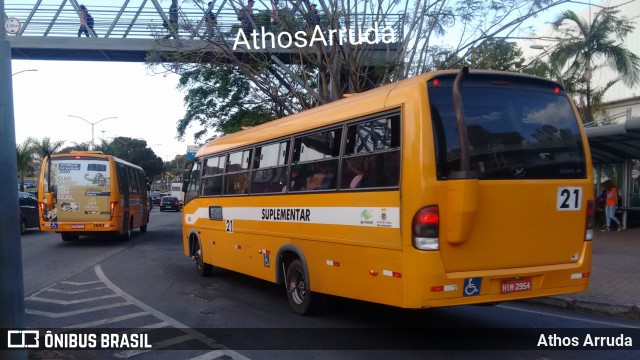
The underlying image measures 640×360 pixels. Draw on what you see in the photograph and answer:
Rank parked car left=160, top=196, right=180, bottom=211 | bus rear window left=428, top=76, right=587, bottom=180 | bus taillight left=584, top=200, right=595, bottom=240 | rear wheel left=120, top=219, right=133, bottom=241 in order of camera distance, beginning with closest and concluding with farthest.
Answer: bus rear window left=428, top=76, right=587, bottom=180 < bus taillight left=584, top=200, right=595, bottom=240 < rear wheel left=120, top=219, right=133, bottom=241 < parked car left=160, top=196, right=180, bottom=211

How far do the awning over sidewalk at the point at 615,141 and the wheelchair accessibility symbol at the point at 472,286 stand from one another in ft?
34.5

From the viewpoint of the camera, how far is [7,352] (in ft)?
17.0

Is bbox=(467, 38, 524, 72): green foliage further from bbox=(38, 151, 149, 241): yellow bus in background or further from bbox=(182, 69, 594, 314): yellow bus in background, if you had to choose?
bbox=(38, 151, 149, 241): yellow bus in background

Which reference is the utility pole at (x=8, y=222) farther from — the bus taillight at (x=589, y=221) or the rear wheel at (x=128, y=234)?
the rear wheel at (x=128, y=234)

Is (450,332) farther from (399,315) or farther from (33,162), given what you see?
(33,162)

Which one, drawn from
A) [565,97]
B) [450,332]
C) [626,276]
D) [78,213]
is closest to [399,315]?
[450,332]

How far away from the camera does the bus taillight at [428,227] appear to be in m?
5.84

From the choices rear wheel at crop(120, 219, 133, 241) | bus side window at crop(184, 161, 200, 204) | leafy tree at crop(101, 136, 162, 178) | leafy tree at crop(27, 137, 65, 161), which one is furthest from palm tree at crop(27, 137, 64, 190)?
bus side window at crop(184, 161, 200, 204)

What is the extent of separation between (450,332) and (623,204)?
15.2m

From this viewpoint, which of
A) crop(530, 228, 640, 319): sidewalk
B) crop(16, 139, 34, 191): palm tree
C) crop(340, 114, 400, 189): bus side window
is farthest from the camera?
crop(16, 139, 34, 191): palm tree

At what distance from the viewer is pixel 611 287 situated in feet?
31.9

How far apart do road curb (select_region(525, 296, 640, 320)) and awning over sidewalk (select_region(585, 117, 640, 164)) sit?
732 centimetres

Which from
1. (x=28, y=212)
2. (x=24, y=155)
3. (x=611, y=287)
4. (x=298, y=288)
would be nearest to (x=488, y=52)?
(x=611, y=287)

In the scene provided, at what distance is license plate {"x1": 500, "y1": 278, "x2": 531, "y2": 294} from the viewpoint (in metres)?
6.19
